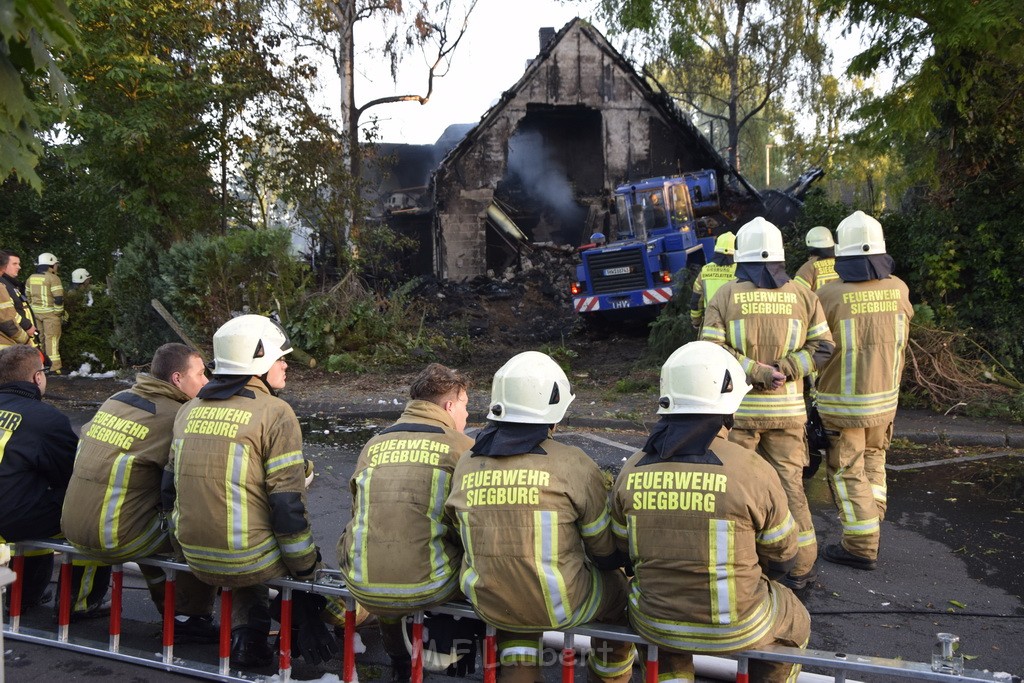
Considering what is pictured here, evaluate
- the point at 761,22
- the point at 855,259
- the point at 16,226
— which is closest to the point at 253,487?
the point at 855,259

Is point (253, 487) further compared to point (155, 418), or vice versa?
point (155, 418)

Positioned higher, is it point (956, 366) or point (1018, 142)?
point (1018, 142)

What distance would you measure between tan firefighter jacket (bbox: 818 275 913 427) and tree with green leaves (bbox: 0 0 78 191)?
4.26m

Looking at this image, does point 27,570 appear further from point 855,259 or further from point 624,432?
point 624,432

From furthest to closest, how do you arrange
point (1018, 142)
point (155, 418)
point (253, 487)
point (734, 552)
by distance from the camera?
point (1018, 142) < point (155, 418) < point (253, 487) < point (734, 552)

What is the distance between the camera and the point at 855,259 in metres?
5.40

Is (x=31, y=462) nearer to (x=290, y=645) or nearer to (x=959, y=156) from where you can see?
(x=290, y=645)

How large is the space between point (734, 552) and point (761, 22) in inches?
1469

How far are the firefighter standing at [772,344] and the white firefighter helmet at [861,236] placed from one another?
0.47 meters

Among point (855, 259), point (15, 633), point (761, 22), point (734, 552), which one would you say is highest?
point (761, 22)

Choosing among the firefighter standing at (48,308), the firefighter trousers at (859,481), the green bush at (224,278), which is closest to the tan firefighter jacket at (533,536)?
the firefighter trousers at (859,481)

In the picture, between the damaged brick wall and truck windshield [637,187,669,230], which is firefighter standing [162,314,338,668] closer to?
truck windshield [637,187,669,230]

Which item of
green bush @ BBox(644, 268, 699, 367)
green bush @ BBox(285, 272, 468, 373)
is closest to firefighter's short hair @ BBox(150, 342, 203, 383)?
green bush @ BBox(285, 272, 468, 373)

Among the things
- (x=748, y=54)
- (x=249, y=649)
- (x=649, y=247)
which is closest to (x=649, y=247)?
(x=649, y=247)
